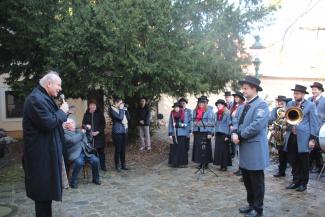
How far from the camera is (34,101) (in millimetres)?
4188

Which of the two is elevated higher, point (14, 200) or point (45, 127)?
point (45, 127)

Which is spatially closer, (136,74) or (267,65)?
(136,74)

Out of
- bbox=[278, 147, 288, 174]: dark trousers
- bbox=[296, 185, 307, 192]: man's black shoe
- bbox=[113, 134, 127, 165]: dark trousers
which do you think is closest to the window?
bbox=[113, 134, 127, 165]: dark trousers

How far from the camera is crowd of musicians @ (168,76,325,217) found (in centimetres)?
582

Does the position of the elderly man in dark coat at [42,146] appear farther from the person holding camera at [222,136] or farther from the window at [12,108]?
the window at [12,108]

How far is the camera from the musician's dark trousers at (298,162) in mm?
7434

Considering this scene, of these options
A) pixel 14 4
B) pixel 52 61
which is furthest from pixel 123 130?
pixel 14 4

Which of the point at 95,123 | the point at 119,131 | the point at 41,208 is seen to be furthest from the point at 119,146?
the point at 41,208

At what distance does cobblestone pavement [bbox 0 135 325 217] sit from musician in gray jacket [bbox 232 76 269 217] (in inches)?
26.4

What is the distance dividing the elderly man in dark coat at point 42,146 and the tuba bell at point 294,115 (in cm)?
472

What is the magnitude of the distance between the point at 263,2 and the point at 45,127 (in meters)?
10.3

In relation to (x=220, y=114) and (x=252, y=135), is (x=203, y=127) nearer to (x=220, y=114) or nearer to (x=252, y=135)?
(x=220, y=114)

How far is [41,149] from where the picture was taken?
423 cm

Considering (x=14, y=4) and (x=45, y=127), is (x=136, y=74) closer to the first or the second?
(x=14, y=4)
